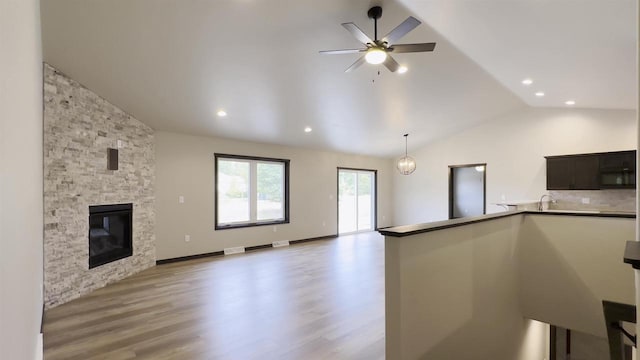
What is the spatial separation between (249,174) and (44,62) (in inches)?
165

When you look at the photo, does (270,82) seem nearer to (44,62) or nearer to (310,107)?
(310,107)

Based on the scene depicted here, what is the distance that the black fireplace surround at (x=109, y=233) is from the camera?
4.52m

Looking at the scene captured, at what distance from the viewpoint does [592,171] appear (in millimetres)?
6473

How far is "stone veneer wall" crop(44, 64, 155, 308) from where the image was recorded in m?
3.79

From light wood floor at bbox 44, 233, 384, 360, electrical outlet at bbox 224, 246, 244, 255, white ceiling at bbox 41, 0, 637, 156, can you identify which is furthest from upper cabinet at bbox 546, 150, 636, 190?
electrical outlet at bbox 224, 246, 244, 255

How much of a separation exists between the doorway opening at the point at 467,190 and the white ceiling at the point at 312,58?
2551 mm

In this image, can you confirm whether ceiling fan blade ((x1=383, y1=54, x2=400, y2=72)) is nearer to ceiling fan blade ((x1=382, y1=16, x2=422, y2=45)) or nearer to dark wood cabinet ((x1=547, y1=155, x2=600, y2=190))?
ceiling fan blade ((x1=382, y1=16, x2=422, y2=45))

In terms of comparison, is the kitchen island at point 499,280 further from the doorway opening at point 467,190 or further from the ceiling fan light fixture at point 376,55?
the doorway opening at point 467,190

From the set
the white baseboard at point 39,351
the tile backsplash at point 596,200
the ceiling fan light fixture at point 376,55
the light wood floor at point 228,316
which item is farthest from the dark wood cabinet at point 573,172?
the white baseboard at point 39,351

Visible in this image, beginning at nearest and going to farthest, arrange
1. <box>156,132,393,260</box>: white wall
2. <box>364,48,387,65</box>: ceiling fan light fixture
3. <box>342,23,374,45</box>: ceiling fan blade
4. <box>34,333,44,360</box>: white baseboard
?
<box>34,333,44,360</box>: white baseboard
<box>342,23,374,45</box>: ceiling fan blade
<box>364,48,387,65</box>: ceiling fan light fixture
<box>156,132,393,260</box>: white wall

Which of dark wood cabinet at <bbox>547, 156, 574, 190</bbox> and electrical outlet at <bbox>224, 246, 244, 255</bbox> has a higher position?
dark wood cabinet at <bbox>547, 156, 574, 190</bbox>

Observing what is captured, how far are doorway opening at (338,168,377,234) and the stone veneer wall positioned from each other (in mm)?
5566

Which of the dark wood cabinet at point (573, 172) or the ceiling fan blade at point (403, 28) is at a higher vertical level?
the ceiling fan blade at point (403, 28)

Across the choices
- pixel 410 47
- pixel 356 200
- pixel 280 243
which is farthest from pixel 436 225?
pixel 356 200
